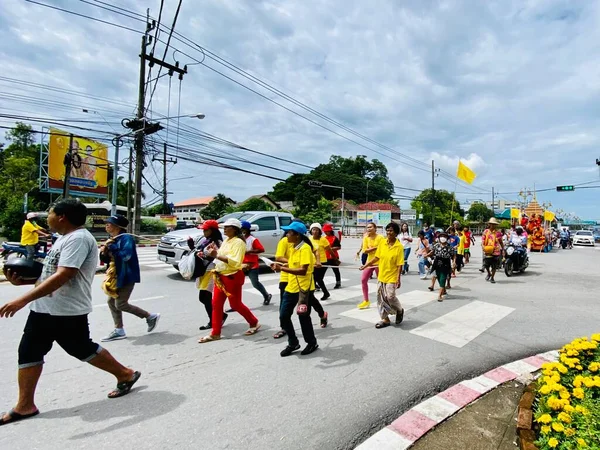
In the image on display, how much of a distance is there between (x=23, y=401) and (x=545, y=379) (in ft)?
13.5

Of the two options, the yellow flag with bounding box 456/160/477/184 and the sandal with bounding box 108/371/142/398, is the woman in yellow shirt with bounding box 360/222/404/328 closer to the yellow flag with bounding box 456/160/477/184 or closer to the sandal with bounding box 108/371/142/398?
the sandal with bounding box 108/371/142/398

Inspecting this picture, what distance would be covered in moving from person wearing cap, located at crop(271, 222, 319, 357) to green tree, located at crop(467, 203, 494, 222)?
9810 cm

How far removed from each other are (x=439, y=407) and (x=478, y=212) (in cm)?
10013

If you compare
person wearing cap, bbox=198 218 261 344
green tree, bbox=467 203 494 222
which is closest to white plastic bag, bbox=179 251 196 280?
person wearing cap, bbox=198 218 261 344

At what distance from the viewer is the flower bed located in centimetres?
214

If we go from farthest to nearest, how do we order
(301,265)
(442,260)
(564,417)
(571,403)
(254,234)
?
(254,234) → (442,260) → (301,265) → (571,403) → (564,417)

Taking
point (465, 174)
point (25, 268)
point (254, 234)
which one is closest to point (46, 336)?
point (25, 268)

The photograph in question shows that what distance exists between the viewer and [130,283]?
14.1 feet

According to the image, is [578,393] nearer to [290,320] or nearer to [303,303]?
[303,303]

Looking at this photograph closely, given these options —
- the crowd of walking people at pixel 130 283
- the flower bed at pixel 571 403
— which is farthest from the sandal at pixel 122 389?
the flower bed at pixel 571 403

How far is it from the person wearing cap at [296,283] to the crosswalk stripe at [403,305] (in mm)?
1766

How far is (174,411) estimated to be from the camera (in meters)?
2.77

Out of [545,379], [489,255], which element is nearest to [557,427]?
[545,379]

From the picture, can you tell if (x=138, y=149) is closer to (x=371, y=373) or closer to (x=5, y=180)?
(x=371, y=373)
